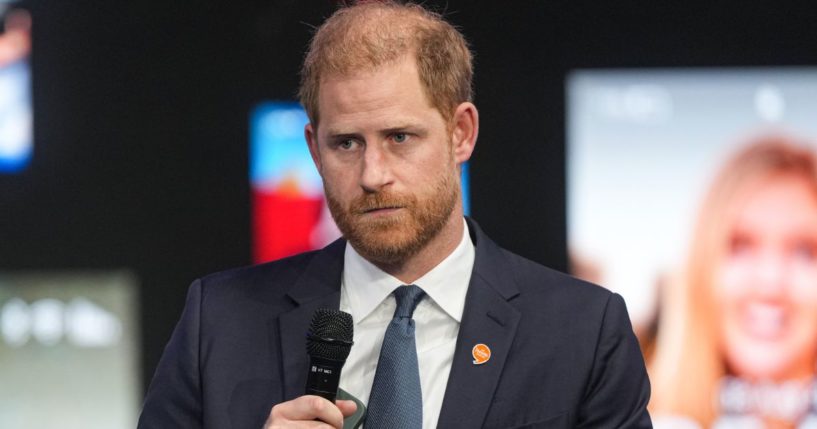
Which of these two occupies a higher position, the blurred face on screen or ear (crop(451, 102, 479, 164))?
ear (crop(451, 102, 479, 164))

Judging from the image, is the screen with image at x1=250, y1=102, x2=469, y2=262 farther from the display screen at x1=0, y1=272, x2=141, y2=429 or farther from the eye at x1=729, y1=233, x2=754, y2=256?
the eye at x1=729, y1=233, x2=754, y2=256

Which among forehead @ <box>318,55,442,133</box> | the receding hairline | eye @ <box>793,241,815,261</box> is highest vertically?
the receding hairline

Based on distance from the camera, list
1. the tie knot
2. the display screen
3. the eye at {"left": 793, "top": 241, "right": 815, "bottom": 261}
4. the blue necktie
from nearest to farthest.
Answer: the blue necktie < the tie knot < the eye at {"left": 793, "top": 241, "right": 815, "bottom": 261} < the display screen

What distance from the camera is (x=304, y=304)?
1977 mm

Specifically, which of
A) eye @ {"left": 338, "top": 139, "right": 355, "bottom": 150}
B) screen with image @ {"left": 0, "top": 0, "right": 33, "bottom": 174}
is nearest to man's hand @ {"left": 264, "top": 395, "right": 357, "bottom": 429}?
eye @ {"left": 338, "top": 139, "right": 355, "bottom": 150}

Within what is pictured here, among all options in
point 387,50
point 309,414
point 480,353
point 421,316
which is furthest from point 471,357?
point 387,50

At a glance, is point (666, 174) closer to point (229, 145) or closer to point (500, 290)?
point (229, 145)

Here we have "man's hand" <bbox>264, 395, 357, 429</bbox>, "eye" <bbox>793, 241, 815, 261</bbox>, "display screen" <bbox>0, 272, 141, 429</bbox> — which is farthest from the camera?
"display screen" <bbox>0, 272, 141, 429</bbox>

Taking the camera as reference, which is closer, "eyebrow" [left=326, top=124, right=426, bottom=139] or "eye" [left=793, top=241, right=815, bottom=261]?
"eyebrow" [left=326, top=124, right=426, bottom=139]

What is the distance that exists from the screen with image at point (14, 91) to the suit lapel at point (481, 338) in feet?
9.46

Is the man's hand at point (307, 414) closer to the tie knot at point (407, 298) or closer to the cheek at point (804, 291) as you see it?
the tie knot at point (407, 298)

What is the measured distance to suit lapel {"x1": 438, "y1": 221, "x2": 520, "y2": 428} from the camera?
1.85 meters

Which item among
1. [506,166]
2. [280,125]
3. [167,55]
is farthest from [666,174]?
[167,55]

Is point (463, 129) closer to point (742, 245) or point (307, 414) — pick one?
point (307, 414)
